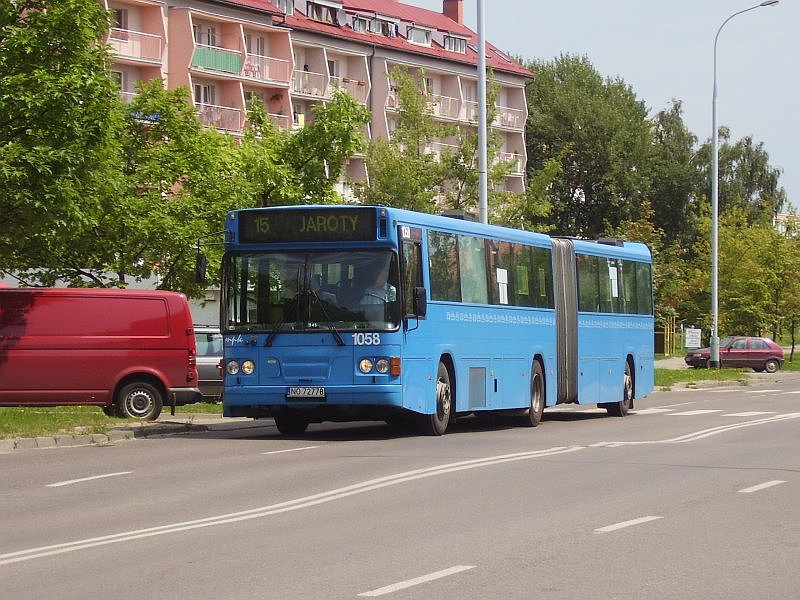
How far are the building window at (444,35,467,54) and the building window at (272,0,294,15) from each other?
586 inches

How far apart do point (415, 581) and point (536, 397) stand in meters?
18.0

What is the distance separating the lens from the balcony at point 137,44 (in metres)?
65.3

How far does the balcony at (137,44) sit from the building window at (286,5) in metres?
11.9

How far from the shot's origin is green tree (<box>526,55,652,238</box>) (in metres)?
97.2

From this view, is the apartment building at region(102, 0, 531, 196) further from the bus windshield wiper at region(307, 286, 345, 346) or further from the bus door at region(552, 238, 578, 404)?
the bus windshield wiper at region(307, 286, 345, 346)

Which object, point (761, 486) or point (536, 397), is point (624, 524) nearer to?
point (761, 486)

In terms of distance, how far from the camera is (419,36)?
294 ft

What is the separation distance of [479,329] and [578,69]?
78.2 metres

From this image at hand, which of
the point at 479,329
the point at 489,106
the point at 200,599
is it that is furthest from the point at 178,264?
the point at 200,599

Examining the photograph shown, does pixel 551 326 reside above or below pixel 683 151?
below

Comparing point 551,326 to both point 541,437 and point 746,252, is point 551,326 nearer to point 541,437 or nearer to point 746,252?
point 541,437

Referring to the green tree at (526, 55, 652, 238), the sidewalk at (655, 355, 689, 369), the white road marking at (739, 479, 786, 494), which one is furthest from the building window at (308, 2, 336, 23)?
the white road marking at (739, 479, 786, 494)

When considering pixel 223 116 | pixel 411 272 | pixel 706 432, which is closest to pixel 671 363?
pixel 223 116

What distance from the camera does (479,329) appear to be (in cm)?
2455
